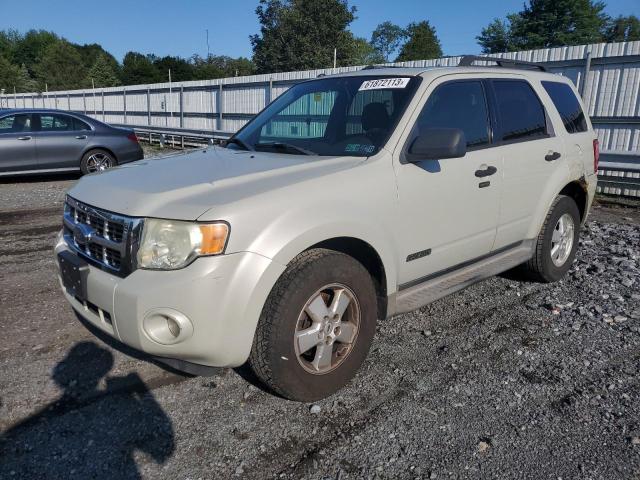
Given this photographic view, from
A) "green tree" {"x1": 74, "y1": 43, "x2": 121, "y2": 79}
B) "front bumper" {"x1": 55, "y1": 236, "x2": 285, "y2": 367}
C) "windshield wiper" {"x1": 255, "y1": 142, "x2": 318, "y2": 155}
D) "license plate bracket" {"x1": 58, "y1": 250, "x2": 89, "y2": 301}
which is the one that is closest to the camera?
"front bumper" {"x1": 55, "y1": 236, "x2": 285, "y2": 367}

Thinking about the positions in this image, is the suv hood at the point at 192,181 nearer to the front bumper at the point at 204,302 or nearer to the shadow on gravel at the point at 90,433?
the front bumper at the point at 204,302

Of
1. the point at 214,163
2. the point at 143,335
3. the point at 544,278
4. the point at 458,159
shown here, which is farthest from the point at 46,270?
the point at 544,278

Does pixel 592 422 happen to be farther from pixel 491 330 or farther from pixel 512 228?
pixel 512 228

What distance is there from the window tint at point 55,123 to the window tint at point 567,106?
33.1ft

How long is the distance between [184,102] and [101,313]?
19.0 m

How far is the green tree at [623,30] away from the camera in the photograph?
67562 mm

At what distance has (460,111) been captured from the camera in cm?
Result: 378

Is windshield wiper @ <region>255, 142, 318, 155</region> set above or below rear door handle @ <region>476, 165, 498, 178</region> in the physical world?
above

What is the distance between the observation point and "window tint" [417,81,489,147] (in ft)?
11.6

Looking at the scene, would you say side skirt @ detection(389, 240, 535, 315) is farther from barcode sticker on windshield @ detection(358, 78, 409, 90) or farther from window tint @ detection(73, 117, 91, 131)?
window tint @ detection(73, 117, 91, 131)

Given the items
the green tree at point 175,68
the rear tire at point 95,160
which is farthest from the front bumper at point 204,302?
the green tree at point 175,68

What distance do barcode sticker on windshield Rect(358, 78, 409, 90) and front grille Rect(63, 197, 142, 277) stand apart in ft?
6.62

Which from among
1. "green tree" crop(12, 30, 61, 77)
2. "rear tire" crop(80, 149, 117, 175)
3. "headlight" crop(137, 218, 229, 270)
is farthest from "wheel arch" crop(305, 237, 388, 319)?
"green tree" crop(12, 30, 61, 77)

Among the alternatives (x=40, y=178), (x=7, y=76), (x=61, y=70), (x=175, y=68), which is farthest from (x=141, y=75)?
(x=40, y=178)
